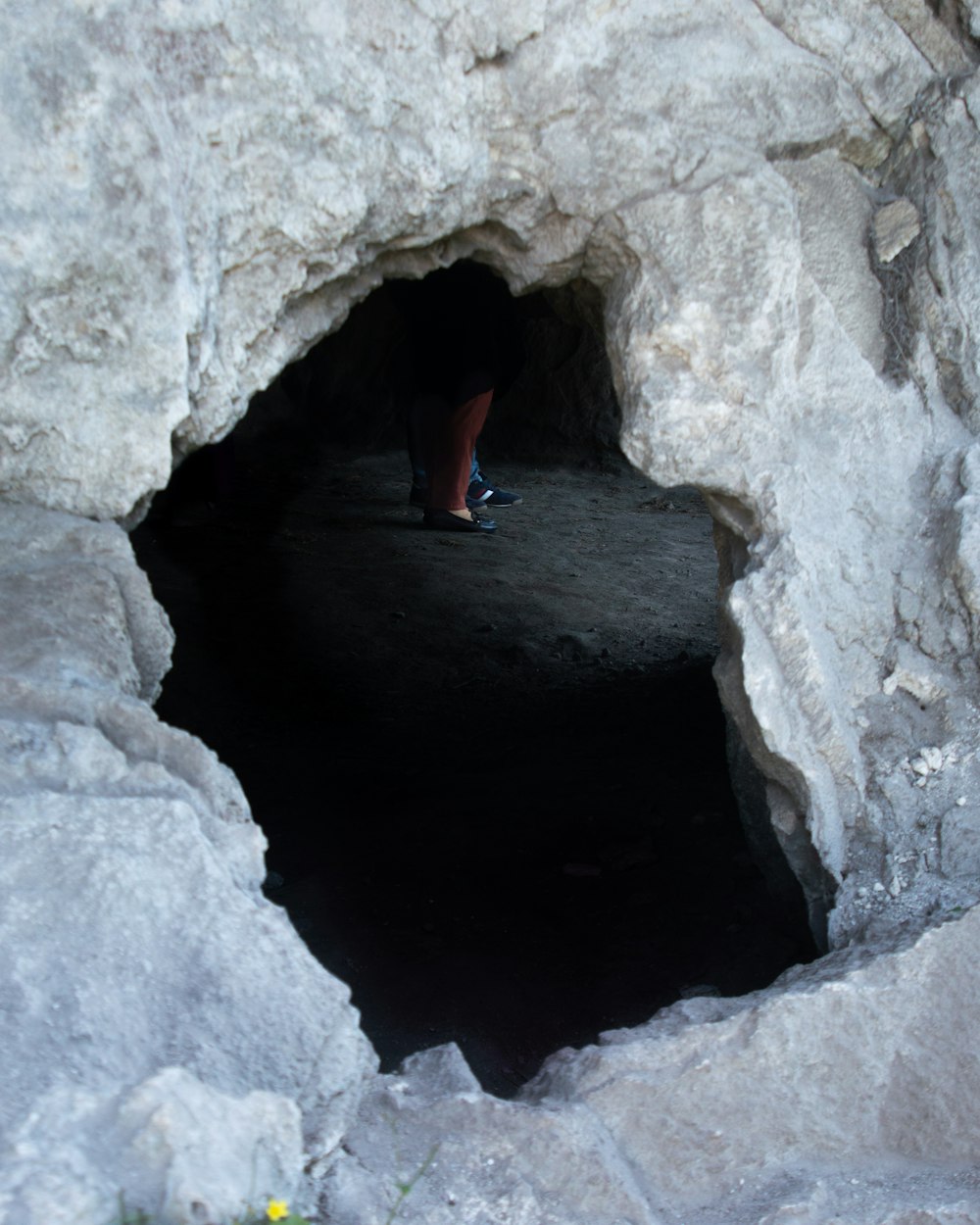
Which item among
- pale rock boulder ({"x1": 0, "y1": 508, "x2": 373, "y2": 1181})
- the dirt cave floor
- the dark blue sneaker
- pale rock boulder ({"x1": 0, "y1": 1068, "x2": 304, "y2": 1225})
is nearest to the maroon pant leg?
the dirt cave floor

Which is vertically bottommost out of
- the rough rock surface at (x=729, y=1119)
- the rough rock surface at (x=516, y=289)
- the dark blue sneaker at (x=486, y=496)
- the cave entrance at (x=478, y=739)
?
the cave entrance at (x=478, y=739)

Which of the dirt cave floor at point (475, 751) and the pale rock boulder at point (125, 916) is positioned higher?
the pale rock boulder at point (125, 916)

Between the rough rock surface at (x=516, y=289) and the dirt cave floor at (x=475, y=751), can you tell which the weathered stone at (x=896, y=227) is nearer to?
the rough rock surface at (x=516, y=289)

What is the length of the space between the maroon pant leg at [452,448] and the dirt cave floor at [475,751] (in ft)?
0.68

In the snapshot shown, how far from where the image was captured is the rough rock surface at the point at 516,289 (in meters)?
1.41

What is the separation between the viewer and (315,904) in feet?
8.75

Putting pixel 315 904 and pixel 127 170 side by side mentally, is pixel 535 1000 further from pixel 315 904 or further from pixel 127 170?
pixel 127 170

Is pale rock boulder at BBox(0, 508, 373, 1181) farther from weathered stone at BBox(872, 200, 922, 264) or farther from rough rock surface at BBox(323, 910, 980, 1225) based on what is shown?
weathered stone at BBox(872, 200, 922, 264)

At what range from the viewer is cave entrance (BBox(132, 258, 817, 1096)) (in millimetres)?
2457

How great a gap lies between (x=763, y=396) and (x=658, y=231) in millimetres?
325

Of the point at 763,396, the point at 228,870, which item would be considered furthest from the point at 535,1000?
the point at 763,396

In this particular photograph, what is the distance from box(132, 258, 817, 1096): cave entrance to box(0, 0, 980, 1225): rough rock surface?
49 centimetres

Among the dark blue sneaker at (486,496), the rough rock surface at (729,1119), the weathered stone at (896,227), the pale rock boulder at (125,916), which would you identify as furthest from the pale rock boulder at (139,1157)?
the dark blue sneaker at (486,496)

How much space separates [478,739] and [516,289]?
1.68 m
